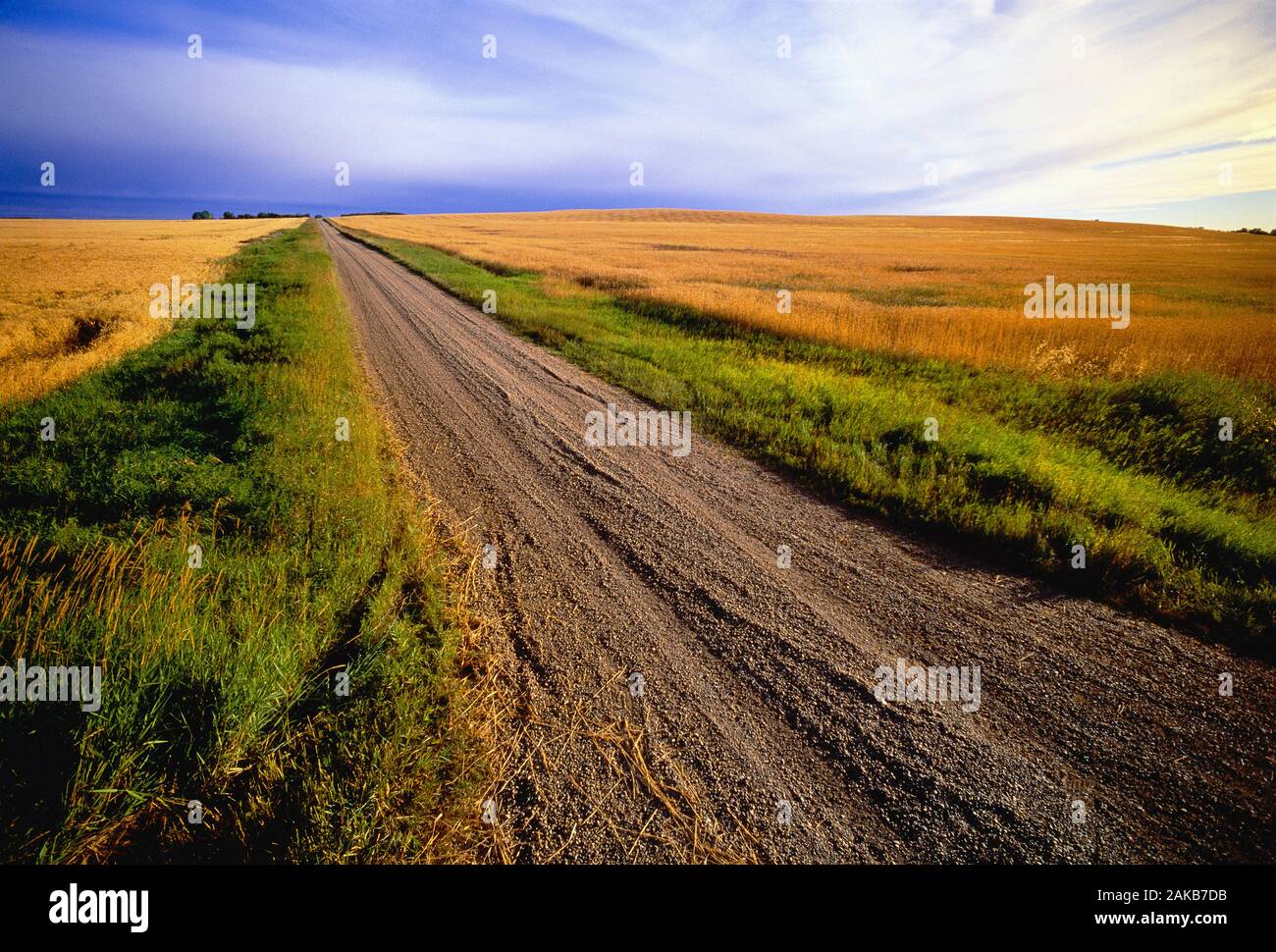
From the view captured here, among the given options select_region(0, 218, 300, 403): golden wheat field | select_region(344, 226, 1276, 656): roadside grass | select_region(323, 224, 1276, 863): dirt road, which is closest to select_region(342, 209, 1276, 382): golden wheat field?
select_region(344, 226, 1276, 656): roadside grass

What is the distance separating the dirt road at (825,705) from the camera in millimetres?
2525

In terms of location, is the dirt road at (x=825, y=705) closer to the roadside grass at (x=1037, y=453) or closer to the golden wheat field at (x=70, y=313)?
the roadside grass at (x=1037, y=453)

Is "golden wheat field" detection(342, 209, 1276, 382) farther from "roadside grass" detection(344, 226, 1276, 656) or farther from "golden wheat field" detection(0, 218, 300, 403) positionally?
"golden wheat field" detection(0, 218, 300, 403)

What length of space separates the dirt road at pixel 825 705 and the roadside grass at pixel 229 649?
57cm

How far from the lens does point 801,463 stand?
22.6ft

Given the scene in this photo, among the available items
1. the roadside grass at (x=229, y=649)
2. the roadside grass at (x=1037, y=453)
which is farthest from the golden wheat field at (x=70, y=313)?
the roadside grass at (x=1037, y=453)

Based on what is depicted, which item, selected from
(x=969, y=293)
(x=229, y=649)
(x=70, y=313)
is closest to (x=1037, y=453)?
(x=229, y=649)

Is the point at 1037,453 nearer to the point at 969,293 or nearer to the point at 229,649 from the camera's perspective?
the point at 229,649

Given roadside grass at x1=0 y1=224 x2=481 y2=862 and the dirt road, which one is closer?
roadside grass at x1=0 y1=224 x2=481 y2=862

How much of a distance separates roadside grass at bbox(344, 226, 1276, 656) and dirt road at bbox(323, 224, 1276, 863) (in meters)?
0.57

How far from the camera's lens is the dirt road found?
2525 millimetres

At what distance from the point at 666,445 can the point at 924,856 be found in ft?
18.5
